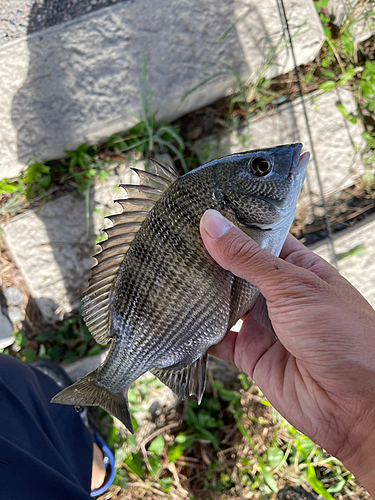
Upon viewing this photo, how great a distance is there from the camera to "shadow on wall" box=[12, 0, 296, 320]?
8.42 feet

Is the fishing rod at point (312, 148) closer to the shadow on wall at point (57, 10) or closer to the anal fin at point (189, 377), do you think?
the shadow on wall at point (57, 10)

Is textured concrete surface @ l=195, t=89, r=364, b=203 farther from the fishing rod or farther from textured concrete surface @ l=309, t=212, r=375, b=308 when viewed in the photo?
textured concrete surface @ l=309, t=212, r=375, b=308

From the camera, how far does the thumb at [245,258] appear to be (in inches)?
55.2

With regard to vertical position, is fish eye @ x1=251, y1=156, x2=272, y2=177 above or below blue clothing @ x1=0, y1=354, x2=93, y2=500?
above

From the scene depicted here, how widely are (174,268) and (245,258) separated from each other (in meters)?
0.30

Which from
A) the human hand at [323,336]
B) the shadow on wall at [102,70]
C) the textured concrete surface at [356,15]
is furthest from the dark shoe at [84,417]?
the textured concrete surface at [356,15]

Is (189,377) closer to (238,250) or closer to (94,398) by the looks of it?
(94,398)

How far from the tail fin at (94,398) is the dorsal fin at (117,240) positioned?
0.76 ft

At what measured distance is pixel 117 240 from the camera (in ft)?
5.37

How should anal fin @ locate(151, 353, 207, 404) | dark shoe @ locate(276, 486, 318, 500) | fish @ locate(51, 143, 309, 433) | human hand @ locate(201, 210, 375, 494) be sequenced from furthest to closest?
dark shoe @ locate(276, 486, 318, 500), anal fin @ locate(151, 353, 207, 404), fish @ locate(51, 143, 309, 433), human hand @ locate(201, 210, 375, 494)

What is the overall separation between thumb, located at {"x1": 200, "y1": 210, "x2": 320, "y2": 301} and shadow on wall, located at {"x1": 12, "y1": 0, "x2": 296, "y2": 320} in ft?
4.79

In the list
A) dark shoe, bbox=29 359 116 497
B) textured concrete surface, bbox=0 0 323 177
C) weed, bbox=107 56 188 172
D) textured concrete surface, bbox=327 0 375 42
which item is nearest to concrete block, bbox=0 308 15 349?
dark shoe, bbox=29 359 116 497

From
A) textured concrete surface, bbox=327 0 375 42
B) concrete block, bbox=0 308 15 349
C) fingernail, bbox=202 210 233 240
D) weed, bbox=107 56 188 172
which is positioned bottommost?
concrete block, bbox=0 308 15 349

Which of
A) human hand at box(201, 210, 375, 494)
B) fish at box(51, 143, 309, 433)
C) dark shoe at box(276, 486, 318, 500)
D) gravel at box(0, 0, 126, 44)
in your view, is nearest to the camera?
human hand at box(201, 210, 375, 494)
